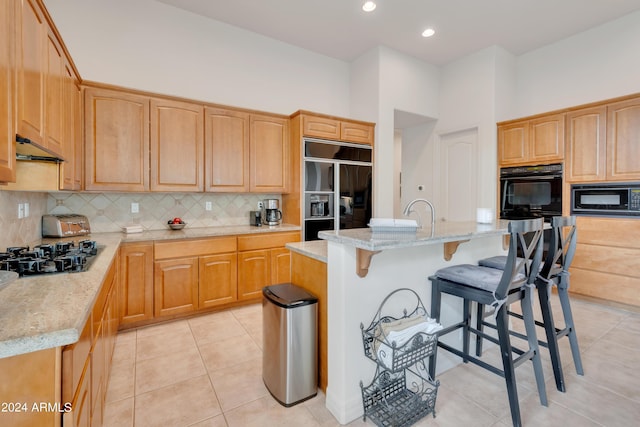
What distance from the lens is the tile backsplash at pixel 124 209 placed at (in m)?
2.22

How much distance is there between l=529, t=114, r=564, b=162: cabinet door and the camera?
12.4ft

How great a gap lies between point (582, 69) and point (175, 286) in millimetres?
5632

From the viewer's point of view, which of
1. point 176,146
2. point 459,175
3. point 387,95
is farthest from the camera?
point 459,175

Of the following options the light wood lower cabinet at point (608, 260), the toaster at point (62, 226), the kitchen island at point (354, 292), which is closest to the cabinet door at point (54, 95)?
the toaster at point (62, 226)

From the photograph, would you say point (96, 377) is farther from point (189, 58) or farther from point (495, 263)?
point (189, 58)

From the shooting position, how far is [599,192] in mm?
3479

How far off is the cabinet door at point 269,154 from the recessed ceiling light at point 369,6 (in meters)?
1.57

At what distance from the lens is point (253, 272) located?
3.47 metres

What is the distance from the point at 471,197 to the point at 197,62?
426 centimetres

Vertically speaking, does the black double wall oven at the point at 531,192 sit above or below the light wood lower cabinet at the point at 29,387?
above

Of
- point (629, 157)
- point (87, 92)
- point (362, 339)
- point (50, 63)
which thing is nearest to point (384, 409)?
point (362, 339)

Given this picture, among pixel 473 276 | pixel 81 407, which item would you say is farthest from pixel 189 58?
pixel 473 276

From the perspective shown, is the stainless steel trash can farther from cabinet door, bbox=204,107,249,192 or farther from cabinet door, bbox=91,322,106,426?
cabinet door, bbox=204,107,249,192

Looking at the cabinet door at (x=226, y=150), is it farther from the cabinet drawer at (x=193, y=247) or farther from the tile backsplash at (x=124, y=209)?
the cabinet drawer at (x=193, y=247)
